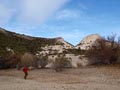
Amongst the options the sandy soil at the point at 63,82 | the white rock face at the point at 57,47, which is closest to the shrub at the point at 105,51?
the sandy soil at the point at 63,82

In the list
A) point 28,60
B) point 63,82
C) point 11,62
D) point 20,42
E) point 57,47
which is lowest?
point 63,82

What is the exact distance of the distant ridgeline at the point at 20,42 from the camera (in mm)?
88500

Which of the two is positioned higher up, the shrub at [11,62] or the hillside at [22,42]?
the hillside at [22,42]

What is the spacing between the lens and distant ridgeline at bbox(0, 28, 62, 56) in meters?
88.5

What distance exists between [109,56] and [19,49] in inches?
1329

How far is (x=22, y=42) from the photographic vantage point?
101 metres

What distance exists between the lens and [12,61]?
213 ft

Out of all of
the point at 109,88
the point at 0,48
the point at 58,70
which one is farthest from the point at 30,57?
the point at 109,88

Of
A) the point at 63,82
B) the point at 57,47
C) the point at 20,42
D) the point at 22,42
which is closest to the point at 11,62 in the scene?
the point at 63,82

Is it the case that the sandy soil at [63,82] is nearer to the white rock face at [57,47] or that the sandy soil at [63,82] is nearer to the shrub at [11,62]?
the shrub at [11,62]

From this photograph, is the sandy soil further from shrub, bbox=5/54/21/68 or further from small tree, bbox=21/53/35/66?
shrub, bbox=5/54/21/68

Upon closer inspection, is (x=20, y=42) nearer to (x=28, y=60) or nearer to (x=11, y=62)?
(x=11, y=62)

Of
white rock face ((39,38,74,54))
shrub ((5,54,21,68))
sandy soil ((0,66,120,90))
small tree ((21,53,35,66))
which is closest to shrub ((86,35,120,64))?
small tree ((21,53,35,66))

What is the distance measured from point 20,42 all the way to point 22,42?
54.6 inches
